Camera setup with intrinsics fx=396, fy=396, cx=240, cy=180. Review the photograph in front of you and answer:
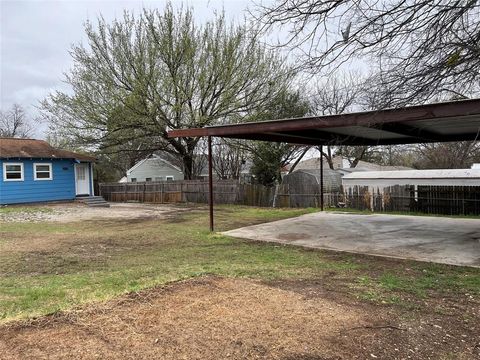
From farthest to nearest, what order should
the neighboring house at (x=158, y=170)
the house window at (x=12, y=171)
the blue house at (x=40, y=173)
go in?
1. the neighboring house at (x=158, y=170)
2. the blue house at (x=40, y=173)
3. the house window at (x=12, y=171)

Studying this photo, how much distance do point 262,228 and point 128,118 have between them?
37.4 ft

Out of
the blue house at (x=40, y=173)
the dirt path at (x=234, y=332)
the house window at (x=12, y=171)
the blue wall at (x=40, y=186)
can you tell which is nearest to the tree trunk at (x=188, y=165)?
the blue house at (x=40, y=173)

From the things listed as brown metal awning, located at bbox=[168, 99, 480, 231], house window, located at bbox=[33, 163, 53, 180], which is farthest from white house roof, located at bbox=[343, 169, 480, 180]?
house window, located at bbox=[33, 163, 53, 180]

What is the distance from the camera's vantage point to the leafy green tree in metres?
19.8

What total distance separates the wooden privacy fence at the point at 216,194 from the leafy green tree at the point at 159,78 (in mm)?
3387

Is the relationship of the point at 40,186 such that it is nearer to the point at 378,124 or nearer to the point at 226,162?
the point at 226,162

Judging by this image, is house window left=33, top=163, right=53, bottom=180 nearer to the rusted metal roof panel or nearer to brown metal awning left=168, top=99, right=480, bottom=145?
the rusted metal roof panel

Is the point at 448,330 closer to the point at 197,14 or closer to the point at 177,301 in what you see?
the point at 177,301

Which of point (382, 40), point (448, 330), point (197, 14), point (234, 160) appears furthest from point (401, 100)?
point (234, 160)

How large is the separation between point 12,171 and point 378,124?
58.2 ft

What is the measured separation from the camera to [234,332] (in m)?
3.50

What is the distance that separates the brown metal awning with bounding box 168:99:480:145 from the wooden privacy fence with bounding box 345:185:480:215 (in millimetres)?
2082

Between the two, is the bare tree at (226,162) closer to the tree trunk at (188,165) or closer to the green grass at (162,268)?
the tree trunk at (188,165)

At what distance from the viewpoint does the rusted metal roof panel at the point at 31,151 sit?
1935cm
